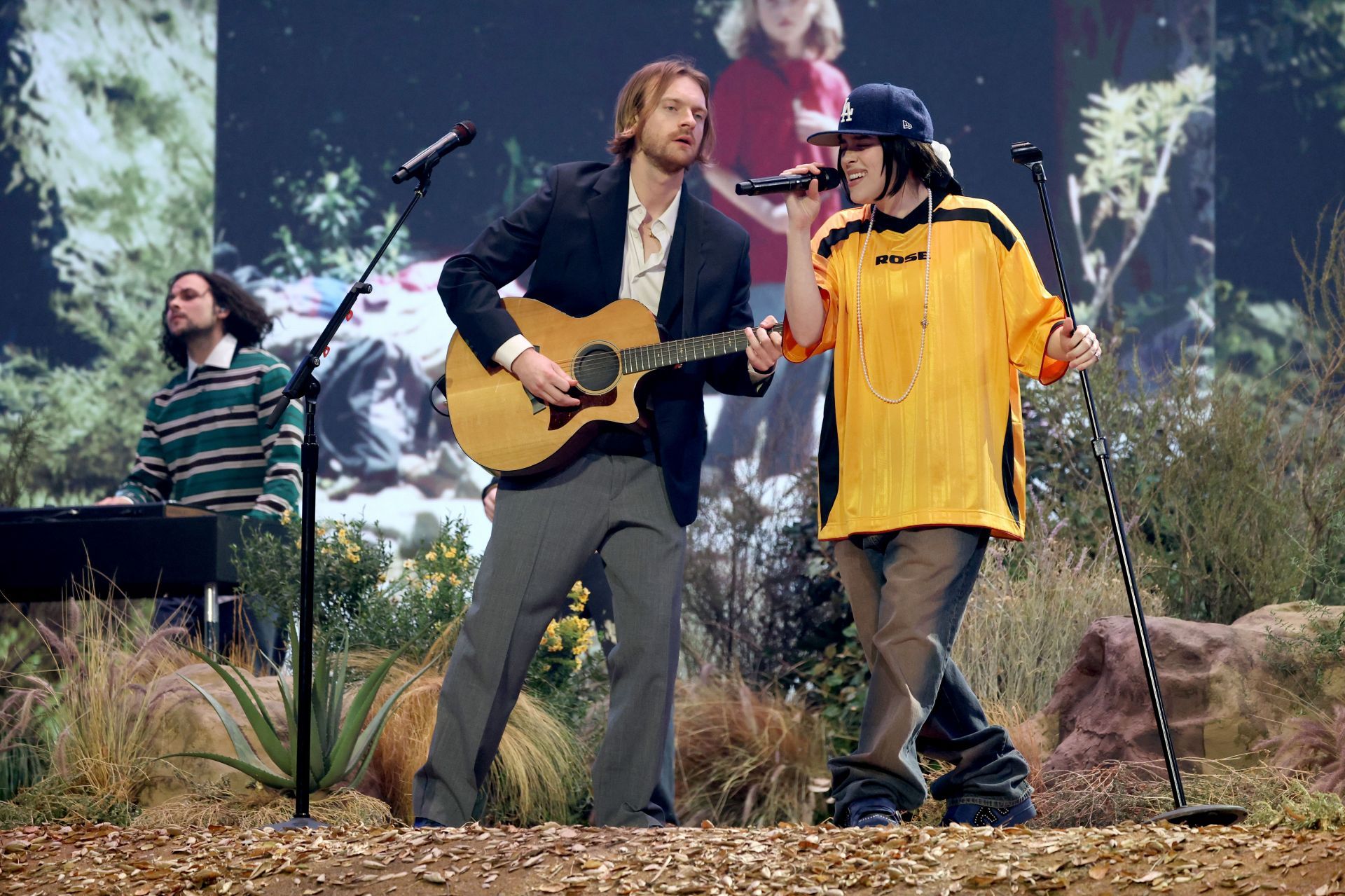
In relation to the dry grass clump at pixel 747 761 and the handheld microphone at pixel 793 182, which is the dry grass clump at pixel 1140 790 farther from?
the handheld microphone at pixel 793 182

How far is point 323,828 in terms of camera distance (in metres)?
3.37

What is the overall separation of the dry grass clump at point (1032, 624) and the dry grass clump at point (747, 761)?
32.2 inches

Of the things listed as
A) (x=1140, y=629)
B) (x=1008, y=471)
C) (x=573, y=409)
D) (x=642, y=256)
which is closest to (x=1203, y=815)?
(x=1140, y=629)

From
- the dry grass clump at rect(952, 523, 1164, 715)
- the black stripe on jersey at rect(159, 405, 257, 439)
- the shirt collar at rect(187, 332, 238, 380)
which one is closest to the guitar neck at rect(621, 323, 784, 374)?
the dry grass clump at rect(952, 523, 1164, 715)

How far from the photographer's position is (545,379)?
12.1 ft

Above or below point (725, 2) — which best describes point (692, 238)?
below

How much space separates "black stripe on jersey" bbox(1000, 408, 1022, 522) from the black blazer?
65 cm

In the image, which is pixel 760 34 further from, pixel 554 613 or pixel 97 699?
pixel 554 613

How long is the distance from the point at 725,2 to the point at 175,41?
381 centimetres

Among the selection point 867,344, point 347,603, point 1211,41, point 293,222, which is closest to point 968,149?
point 1211,41

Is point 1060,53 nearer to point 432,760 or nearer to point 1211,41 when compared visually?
point 1211,41

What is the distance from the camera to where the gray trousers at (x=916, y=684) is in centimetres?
344

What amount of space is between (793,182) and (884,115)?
0.34 meters

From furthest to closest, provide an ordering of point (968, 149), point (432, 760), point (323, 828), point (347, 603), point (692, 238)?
point (968, 149) < point (347, 603) < point (692, 238) < point (432, 760) < point (323, 828)
